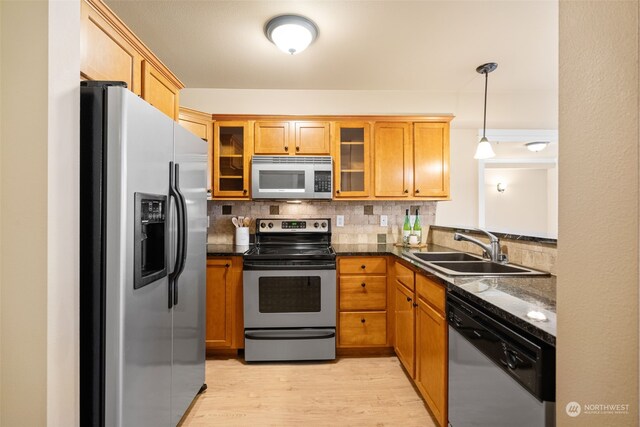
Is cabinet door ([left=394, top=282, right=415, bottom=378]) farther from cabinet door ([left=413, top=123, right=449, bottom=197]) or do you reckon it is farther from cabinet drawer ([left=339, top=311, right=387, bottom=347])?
cabinet door ([left=413, top=123, right=449, bottom=197])

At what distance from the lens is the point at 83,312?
1112 millimetres

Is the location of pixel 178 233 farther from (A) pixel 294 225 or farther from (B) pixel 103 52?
(A) pixel 294 225

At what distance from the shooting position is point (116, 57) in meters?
1.46

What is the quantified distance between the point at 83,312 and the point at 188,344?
28.8 inches

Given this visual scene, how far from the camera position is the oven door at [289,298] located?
2.45 meters

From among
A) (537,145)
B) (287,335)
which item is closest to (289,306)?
(287,335)

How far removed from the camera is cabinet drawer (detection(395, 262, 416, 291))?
201 cm

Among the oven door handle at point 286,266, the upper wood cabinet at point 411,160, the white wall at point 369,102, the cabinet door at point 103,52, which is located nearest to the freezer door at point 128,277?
the cabinet door at point 103,52

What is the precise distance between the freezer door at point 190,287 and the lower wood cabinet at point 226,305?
54 cm

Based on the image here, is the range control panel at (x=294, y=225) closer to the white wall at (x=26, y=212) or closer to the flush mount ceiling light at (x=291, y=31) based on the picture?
the flush mount ceiling light at (x=291, y=31)

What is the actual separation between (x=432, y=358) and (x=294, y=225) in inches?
69.7

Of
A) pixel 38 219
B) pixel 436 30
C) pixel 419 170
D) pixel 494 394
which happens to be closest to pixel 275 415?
pixel 494 394

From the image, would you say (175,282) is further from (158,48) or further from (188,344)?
(158,48)

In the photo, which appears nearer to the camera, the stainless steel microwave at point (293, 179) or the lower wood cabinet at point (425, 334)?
the lower wood cabinet at point (425, 334)
